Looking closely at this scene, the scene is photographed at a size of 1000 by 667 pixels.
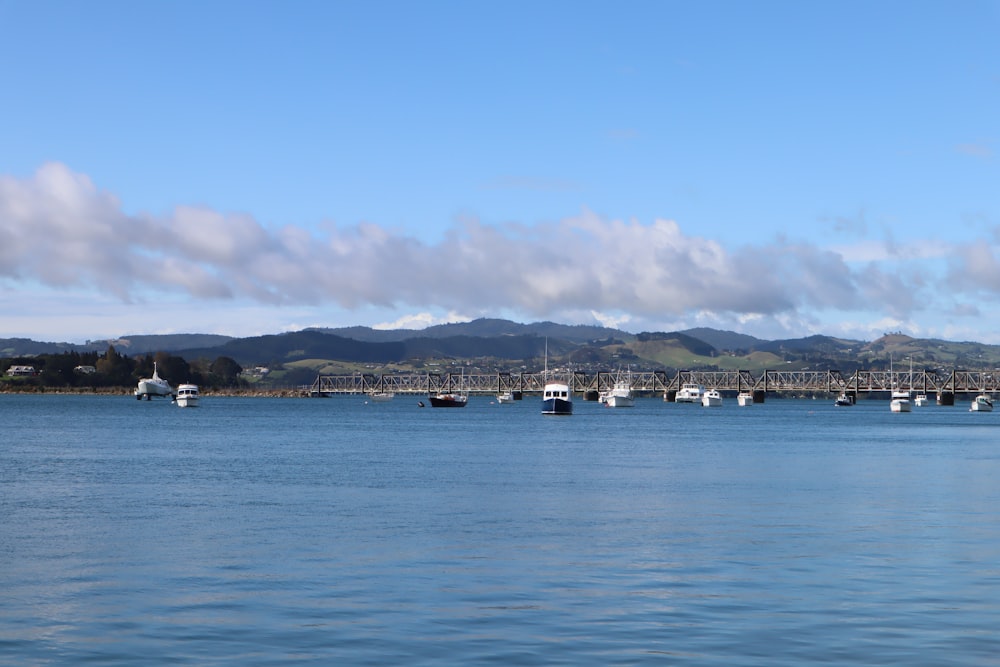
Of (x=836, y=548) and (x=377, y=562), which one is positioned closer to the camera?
(x=377, y=562)

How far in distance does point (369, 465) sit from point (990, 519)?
47239 millimetres

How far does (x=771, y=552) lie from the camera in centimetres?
4084

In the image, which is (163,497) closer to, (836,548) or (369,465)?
(369,465)

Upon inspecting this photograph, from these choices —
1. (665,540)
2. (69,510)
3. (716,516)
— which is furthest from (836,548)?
(69,510)

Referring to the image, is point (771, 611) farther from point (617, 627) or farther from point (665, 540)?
point (665, 540)

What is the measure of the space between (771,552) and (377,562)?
13.5 meters

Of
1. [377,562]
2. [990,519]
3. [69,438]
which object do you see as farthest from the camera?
[69,438]

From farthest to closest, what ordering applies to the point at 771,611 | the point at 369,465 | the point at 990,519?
the point at 369,465
the point at 990,519
the point at 771,611

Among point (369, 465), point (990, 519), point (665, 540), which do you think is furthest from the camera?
point (369, 465)

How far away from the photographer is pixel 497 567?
123 feet

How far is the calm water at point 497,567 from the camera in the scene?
87.9ft

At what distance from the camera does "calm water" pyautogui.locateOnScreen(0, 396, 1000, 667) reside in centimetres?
2680

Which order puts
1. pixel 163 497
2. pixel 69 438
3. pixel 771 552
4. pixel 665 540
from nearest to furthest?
1. pixel 771 552
2. pixel 665 540
3. pixel 163 497
4. pixel 69 438

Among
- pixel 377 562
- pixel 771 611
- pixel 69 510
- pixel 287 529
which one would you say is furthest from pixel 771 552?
pixel 69 510
